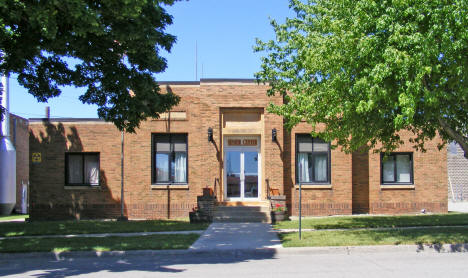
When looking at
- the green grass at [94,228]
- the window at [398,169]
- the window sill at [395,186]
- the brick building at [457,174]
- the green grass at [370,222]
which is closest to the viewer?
the green grass at [94,228]

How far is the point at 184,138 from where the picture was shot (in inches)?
810

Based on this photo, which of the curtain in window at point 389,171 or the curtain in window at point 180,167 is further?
the curtain in window at point 389,171

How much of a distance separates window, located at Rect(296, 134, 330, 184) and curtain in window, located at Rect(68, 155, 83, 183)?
9.71 m

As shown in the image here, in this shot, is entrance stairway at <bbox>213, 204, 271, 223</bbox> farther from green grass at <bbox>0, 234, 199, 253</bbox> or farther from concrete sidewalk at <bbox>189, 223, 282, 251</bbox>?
green grass at <bbox>0, 234, 199, 253</bbox>

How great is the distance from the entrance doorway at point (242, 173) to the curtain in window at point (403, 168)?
6.53 metres

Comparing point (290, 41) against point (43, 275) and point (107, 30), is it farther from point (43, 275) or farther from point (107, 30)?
point (43, 275)

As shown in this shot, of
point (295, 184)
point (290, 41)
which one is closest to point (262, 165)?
point (295, 184)

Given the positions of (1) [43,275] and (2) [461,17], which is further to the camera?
(2) [461,17]

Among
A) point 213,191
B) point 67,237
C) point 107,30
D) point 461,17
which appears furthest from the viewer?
point 213,191

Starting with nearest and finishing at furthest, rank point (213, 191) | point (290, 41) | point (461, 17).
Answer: point (461, 17) → point (290, 41) → point (213, 191)

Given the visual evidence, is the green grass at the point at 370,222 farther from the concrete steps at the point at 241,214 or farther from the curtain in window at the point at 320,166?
the curtain in window at the point at 320,166

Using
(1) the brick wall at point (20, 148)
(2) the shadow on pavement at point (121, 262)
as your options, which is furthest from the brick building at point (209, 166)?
(1) the brick wall at point (20, 148)

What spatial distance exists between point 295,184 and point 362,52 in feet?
32.3

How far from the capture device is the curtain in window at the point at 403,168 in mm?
21219
